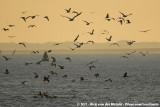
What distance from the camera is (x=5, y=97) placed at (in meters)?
82.9


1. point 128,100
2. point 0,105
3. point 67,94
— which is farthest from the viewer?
point 67,94

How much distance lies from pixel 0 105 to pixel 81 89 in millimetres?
27365

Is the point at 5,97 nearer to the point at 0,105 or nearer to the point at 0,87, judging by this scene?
the point at 0,105

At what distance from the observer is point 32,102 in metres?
75.7

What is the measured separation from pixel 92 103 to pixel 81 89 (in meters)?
22.6

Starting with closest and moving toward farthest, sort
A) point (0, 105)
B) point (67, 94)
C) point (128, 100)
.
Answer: point (0, 105) → point (128, 100) → point (67, 94)

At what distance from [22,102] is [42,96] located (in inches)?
230

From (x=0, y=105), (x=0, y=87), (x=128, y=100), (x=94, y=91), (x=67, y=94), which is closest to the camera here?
(x=0, y=105)

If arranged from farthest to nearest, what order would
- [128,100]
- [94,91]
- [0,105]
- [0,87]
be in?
[0,87] < [94,91] < [128,100] < [0,105]

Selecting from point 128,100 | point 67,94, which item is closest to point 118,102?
point 128,100

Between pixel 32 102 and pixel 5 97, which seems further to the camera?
pixel 5 97

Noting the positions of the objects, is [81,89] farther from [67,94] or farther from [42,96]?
[42,96]

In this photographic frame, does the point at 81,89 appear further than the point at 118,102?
Yes

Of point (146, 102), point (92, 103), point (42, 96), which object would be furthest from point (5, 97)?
point (146, 102)
